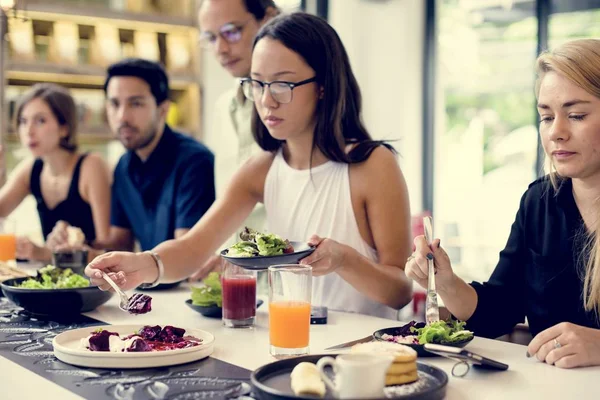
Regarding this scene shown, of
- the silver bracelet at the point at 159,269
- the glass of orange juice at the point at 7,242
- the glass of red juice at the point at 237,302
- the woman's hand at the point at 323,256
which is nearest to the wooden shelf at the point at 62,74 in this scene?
the glass of orange juice at the point at 7,242

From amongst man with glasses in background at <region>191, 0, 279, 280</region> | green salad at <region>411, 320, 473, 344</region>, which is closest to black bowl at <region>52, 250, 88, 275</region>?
man with glasses in background at <region>191, 0, 279, 280</region>

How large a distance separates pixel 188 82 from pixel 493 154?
2.56m

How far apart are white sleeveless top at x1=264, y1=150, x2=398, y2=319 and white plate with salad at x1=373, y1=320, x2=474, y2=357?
2.24 ft

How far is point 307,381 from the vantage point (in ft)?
4.05

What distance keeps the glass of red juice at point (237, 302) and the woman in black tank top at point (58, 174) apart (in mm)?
1955

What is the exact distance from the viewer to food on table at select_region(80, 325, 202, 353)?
1561 mm

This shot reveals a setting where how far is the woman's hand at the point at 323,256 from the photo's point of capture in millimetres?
1897

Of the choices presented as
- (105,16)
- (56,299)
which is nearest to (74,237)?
(56,299)

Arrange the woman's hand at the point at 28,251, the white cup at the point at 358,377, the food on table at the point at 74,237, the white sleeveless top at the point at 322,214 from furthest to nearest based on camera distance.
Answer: the woman's hand at the point at 28,251
the food on table at the point at 74,237
the white sleeveless top at the point at 322,214
the white cup at the point at 358,377

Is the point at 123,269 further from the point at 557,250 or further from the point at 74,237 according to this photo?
the point at 557,250

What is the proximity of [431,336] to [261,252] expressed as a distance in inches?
18.0

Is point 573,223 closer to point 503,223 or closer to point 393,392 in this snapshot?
point 393,392

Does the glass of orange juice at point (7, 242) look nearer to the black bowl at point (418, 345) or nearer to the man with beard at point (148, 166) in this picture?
the man with beard at point (148, 166)

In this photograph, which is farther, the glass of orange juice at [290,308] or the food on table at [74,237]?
the food on table at [74,237]
